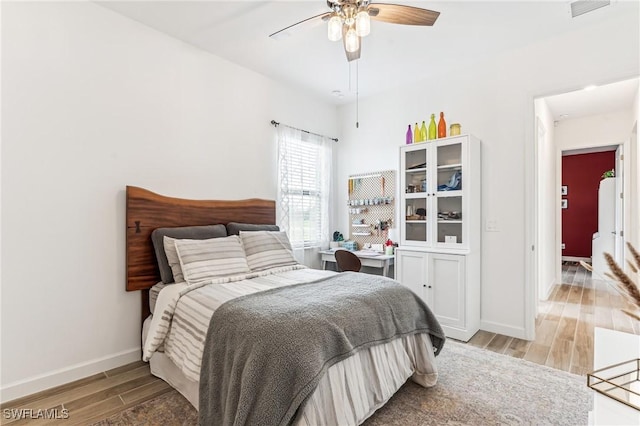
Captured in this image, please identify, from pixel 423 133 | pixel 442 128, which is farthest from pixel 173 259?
pixel 442 128

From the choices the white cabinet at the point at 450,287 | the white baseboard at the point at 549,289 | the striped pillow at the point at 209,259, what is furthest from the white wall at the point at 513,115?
the striped pillow at the point at 209,259

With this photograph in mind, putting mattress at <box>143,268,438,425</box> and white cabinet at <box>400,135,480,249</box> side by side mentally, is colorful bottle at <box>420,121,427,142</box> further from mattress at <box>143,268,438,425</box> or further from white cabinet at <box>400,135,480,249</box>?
mattress at <box>143,268,438,425</box>

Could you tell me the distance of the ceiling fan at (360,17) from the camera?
1.97 meters

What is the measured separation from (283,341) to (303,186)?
9.61 ft

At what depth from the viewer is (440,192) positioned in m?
3.34

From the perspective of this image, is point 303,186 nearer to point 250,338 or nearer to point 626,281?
point 250,338

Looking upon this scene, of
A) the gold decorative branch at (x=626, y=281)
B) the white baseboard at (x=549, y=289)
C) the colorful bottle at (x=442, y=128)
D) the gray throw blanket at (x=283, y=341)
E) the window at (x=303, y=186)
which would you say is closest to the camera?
the gold decorative branch at (x=626, y=281)

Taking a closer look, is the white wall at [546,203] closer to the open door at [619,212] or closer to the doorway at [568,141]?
the doorway at [568,141]

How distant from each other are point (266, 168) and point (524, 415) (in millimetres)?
3213

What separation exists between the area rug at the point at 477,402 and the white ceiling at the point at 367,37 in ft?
9.46

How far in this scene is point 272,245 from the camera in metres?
3.02

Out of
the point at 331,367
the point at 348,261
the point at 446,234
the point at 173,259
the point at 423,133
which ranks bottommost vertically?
the point at 331,367

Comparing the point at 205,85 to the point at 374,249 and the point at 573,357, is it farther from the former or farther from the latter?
the point at 573,357

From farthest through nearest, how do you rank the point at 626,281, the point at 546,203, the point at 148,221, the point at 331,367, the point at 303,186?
the point at 546,203, the point at 303,186, the point at 148,221, the point at 331,367, the point at 626,281
